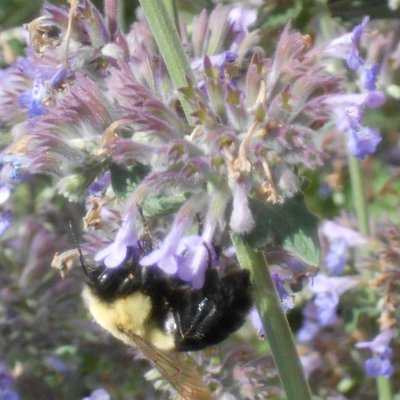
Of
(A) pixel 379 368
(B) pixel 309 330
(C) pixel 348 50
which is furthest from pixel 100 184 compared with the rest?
(B) pixel 309 330

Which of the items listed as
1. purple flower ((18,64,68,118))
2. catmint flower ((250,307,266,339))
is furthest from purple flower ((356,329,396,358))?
purple flower ((18,64,68,118))

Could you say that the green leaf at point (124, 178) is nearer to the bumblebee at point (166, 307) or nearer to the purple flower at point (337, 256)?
the bumblebee at point (166, 307)

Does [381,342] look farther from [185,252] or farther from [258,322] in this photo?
[185,252]

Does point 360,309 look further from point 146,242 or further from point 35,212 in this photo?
point 35,212

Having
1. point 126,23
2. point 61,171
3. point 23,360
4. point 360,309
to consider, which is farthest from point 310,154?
point 126,23

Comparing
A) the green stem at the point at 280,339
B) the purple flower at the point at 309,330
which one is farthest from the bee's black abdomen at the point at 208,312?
the purple flower at the point at 309,330

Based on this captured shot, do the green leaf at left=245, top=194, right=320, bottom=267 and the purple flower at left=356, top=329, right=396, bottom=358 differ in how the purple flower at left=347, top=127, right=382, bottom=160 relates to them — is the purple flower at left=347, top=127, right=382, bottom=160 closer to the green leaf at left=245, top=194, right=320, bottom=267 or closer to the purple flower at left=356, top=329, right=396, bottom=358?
the green leaf at left=245, top=194, right=320, bottom=267
